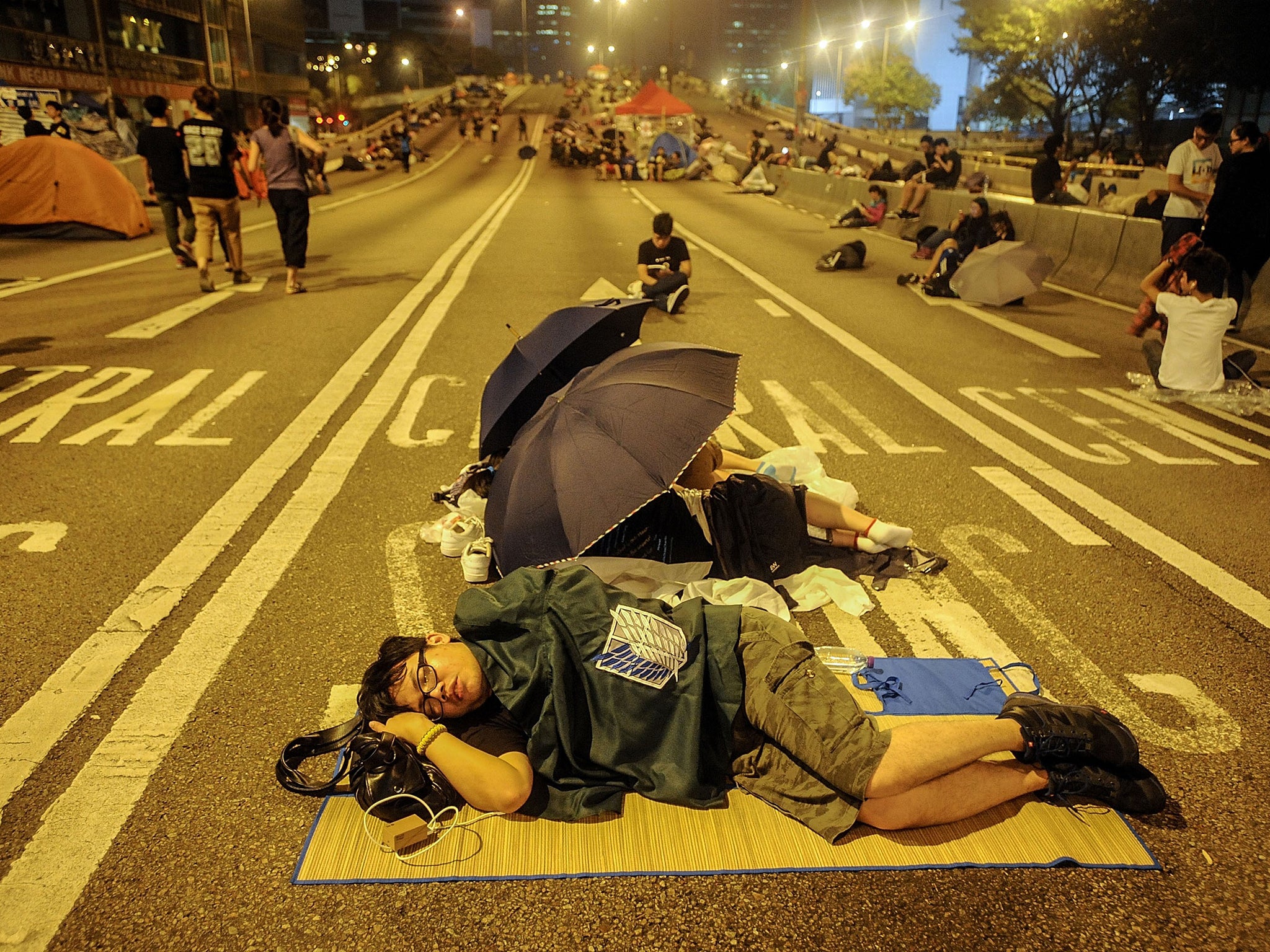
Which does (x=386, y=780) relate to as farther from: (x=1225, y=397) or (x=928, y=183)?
(x=928, y=183)

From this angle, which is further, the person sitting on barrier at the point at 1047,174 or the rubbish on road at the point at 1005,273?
the person sitting on barrier at the point at 1047,174

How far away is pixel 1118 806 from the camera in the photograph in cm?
305

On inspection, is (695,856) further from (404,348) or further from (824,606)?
(404,348)

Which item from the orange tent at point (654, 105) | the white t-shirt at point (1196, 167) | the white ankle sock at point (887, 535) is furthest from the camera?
the orange tent at point (654, 105)

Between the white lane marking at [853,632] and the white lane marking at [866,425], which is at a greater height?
the white lane marking at [866,425]

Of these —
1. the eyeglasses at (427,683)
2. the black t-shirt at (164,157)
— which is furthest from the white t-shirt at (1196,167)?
the black t-shirt at (164,157)

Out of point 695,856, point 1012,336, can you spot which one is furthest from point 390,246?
point 695,856

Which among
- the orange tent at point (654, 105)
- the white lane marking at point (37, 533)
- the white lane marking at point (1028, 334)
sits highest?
the orange tent at point (654, 105)

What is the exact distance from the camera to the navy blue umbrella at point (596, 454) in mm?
3676

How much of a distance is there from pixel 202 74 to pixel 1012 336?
222 feet

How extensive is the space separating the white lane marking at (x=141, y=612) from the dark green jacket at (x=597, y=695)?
1.70m

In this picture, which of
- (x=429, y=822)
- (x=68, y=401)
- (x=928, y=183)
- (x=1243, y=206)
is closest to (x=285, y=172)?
(x=68, y=401)

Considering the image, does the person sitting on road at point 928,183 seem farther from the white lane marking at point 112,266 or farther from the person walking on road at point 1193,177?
the white lane marking at point 112,266

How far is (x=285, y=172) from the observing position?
1090 cm
